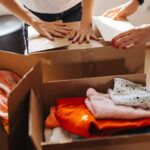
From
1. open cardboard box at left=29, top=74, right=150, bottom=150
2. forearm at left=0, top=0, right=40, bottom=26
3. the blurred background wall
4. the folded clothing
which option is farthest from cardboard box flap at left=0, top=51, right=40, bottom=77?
the blurred background wall

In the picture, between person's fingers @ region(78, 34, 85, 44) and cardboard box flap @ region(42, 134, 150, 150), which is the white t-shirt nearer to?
person's fingers @ region(78, 34, 85, 44)

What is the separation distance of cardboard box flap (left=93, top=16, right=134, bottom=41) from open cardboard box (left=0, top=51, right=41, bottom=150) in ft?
1.21

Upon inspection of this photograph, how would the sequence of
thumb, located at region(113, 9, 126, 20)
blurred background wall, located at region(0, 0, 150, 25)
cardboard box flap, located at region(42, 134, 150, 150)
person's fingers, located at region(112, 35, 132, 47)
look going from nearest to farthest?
cardboard box flap, located at region(42, 134, 150, 150) < person's fingers, located at region(112, 35, 132, 47) < thumb, located at region(113, 9, 126, 20) < blurred background wall, located at region(0, 0, 150, 25)

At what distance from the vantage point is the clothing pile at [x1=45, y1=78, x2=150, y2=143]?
0.72 meters

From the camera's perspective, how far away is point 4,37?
178 cm

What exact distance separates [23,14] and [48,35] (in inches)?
7.5

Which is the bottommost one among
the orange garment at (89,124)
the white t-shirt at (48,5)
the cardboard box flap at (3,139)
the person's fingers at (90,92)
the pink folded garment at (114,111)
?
the cardboard box flap at (3,139)

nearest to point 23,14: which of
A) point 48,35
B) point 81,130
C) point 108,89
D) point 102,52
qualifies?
point 48,35

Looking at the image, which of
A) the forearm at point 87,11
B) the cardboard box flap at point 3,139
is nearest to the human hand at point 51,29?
the forearm at point 87,11

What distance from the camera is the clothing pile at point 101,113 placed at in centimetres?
72

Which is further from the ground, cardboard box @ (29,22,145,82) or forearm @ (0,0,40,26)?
forearm @ (0,0,40,26)

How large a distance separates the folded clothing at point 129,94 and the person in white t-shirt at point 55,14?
29cm

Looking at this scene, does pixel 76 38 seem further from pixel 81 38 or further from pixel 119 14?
pixel 119 14

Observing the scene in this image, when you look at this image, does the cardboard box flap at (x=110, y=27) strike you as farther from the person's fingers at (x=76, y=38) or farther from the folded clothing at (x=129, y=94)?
the folded clothing at (x=129, y=94)
